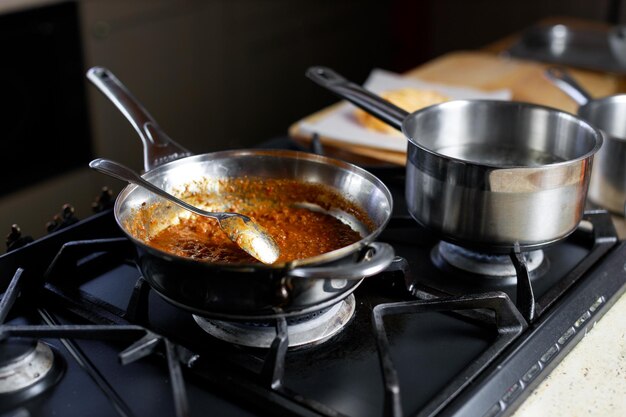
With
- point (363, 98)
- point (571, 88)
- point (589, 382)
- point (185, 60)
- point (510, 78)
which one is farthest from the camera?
point (185, 60)

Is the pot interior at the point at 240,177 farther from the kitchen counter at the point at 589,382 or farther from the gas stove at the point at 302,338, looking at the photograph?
the kitchen counter at the point at 589,382

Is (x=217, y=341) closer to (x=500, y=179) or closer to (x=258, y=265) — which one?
(x=258, y=265)

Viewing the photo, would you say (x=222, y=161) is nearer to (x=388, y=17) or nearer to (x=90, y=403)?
(x=90, y=403)

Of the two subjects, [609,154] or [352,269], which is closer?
[352,269]

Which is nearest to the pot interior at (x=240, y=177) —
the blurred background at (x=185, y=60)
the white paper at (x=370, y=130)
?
the white paper at (x=370, y=130)

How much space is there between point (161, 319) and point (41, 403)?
0.16 metres

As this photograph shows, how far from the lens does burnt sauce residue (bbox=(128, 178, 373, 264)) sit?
812 mm

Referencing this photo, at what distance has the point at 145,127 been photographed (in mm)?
938

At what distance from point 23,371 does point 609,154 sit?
80 centimetres

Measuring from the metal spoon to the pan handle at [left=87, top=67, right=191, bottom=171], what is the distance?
0.48 ft

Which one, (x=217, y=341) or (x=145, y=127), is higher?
(x=145, y=127)

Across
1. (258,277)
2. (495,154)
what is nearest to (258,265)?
(258,277)

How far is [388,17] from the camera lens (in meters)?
3.13

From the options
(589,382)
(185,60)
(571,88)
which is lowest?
(185,60)
